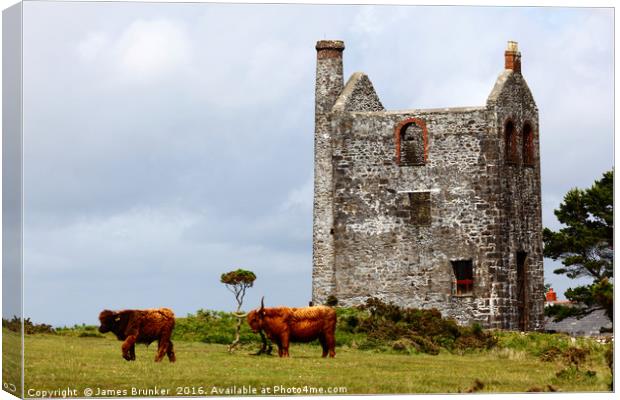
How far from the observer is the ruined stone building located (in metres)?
46.9

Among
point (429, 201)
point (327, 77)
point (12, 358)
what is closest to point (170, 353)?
point (12, 358)

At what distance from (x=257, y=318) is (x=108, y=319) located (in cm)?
413

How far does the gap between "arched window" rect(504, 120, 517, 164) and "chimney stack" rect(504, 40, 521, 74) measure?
5.69 feet

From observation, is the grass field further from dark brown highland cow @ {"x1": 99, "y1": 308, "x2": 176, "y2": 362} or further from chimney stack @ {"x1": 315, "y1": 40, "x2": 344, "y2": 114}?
chimney stack @ {"x1": 315, "y1": 40, "x2": 344, "y2": 114}

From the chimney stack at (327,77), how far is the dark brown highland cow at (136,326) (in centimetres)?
1428

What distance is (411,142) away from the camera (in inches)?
1897

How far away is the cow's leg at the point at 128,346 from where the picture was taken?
117 ft

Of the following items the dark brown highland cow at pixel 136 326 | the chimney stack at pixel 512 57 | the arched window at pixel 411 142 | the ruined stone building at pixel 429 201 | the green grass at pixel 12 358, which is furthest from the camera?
the chimney stack at pixel 512 57

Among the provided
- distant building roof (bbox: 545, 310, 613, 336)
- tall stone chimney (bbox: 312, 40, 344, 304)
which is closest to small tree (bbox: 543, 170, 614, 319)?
→ distant building roof (bbox: 545, 310, 613, 336)

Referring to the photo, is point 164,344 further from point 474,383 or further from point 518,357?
point 518,357

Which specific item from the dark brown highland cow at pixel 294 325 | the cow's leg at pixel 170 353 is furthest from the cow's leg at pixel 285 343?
the cow's leg at pixel 170 353

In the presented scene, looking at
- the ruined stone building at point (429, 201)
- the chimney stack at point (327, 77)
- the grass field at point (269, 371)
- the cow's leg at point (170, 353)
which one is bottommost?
the grass field at point (269, 371)

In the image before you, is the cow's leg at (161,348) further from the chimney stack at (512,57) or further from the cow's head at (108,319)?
the chimney stack at (512,57)

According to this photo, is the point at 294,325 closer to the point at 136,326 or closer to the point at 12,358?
the point at 136,326
